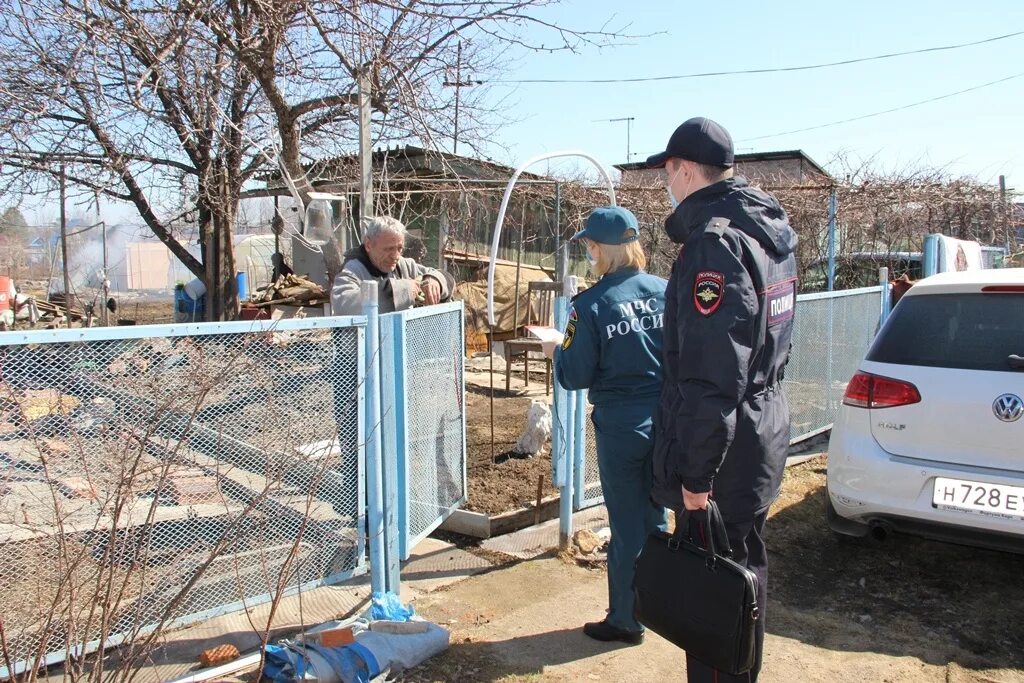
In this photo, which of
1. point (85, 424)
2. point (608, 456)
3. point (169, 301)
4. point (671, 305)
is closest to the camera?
point (671, 305)

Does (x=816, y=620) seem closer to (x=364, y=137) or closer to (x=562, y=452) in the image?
(x=562, y=452)

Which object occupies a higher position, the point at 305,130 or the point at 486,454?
the point at 305,130

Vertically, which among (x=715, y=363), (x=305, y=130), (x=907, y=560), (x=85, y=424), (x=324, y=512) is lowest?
(x=907, y=560)

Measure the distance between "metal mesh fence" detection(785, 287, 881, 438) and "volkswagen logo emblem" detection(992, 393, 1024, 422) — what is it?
2.65 metres

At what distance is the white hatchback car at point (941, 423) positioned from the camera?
3.69 metres

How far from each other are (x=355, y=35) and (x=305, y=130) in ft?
8.33

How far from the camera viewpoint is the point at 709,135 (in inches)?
99.7

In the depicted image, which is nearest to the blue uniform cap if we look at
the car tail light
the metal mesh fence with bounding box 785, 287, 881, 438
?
the car tail light

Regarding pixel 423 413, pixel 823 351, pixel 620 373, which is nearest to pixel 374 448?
pixel 423 413

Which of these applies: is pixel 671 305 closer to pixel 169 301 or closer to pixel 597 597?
pixel 597 597

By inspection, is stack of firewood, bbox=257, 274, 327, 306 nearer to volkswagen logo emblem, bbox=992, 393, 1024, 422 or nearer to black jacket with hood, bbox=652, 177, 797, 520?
volkswagen logo emblem, bbox=992, 393, 1024, 422

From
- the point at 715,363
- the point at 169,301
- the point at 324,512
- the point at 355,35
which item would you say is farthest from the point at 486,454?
Answer: the point at 169,301

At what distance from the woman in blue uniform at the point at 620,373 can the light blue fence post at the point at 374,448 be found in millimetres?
849

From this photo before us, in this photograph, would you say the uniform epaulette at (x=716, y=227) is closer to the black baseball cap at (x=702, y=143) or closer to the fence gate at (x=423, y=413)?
the black baseball cap at (x=702, y=143)
